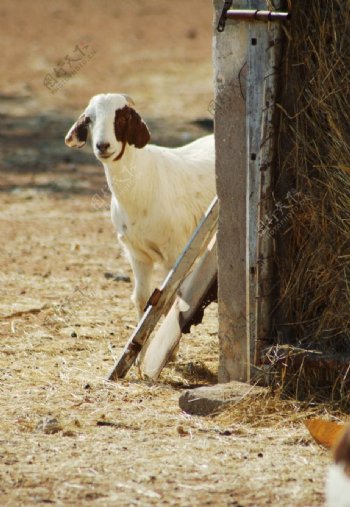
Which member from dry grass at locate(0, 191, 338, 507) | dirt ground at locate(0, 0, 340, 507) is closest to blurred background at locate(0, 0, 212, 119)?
dirt ground at locate(0, 0, 340, 507)

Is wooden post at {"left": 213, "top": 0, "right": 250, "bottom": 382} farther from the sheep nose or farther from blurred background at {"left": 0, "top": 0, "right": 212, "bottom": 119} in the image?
blurred background at {"left": 0, "top": 0, "right": 212, "bottom": 119}

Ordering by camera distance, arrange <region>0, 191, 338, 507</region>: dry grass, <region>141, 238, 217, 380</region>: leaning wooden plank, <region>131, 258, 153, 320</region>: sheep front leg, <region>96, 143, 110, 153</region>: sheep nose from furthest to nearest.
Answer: <region>131, 258, 153, 320</region>: sheep front leg → <region>96, 143, 110, 153</region>: sheep nose → <region>141, 238, 217, 380</region>: leaning wooden plank → <region>0, 191, 338, 507</region>: dry grass

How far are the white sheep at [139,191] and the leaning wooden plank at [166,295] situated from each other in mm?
667

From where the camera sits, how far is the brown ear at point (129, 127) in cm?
757

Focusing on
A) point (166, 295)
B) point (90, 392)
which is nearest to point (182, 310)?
point (166, 295)

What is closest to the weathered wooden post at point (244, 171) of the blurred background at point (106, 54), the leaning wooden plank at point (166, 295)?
the leaning wooden plank at point (166, 295)

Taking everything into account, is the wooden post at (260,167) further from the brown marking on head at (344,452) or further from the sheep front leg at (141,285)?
the brown marking on head at (344,452)

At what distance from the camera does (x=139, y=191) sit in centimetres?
770

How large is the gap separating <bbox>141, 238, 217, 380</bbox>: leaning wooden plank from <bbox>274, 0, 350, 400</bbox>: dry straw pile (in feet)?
2.25

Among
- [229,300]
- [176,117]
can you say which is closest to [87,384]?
[229,300]

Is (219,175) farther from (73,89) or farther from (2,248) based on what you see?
(73,89)

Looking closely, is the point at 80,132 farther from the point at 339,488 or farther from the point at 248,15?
the point at 339,488

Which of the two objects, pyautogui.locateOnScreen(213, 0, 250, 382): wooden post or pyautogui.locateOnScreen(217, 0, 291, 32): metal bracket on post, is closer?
pyautogui.locateOnScreen(217, 0, 291, 32): metal bracket on post

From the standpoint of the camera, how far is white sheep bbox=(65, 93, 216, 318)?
758 centimetres
